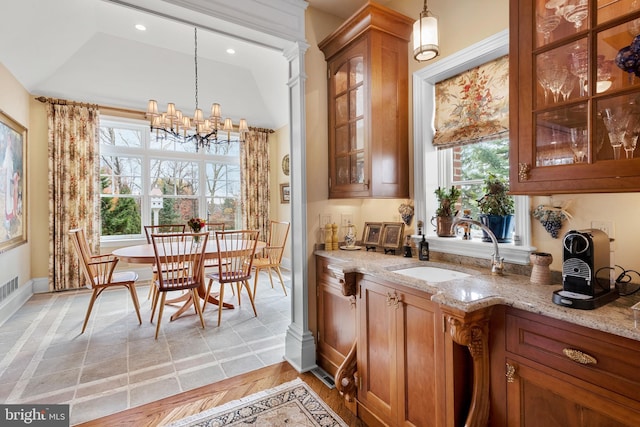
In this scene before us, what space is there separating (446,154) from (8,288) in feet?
16.5

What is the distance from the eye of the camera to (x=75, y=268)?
459 centimetres

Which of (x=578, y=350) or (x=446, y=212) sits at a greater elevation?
(x=446, y=212)

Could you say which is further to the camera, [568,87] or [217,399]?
[217,399]

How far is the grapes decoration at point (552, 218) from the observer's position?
4.98 feet

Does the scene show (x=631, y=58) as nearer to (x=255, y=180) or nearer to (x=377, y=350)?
(x=377, y=350)

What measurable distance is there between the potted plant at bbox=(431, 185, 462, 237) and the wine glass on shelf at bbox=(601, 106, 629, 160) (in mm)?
972

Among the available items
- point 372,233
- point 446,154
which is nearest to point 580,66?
point 446,154

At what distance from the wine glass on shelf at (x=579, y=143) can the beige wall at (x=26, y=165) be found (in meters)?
5.06

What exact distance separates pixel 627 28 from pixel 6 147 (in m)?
5.30

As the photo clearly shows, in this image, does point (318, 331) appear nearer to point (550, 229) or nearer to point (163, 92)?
point (550, 229)

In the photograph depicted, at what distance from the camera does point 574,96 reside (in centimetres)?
124

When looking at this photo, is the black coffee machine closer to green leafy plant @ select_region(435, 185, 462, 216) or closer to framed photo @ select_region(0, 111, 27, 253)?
green leafy plant @ select_region(435, 185, 462, 216)

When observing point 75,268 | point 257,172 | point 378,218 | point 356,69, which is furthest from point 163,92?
point 378,218

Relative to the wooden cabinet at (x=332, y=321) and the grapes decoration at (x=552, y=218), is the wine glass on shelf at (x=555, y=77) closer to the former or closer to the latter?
the grapes decoration at (x=552, y=218)
